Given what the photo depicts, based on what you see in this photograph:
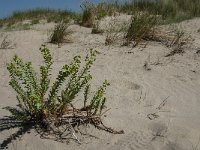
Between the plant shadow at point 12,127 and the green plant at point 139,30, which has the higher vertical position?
the green plant at point 139,30

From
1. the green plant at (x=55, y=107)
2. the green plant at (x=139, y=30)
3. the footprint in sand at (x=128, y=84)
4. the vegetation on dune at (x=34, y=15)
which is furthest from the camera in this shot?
the vegetation on dune at (x=34, y=15)

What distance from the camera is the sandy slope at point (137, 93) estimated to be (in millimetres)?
3332

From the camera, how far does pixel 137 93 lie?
172 inches

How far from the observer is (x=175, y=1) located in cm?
1392

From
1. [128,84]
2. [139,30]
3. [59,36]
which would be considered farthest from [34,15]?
[128,84]

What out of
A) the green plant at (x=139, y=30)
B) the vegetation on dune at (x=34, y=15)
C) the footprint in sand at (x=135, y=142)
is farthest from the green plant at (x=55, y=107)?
the vegetation on dune at (x=34, y=15)

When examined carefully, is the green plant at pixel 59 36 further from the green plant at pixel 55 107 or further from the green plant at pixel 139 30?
the green plant at pixel 55 107

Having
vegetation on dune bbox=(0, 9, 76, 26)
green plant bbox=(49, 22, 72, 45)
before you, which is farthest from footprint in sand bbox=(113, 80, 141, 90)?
vegetation on dune bbox=(0, 9, 76, 26)

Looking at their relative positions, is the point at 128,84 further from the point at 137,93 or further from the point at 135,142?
the point at 135,142

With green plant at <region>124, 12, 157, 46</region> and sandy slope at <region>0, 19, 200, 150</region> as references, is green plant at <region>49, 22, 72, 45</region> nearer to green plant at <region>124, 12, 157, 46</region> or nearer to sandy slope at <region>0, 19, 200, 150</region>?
sandy slope at <region>0, 19, 200, 150</region>

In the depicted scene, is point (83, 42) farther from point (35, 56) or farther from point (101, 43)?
point (35, 56)

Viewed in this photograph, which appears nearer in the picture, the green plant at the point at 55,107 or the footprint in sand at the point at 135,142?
the footprint in sand at the point at 135,142

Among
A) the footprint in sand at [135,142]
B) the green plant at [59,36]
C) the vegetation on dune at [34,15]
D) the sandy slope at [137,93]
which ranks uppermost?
the green plant at [59,36]

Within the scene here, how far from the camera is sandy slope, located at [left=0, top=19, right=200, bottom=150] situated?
131 inches
